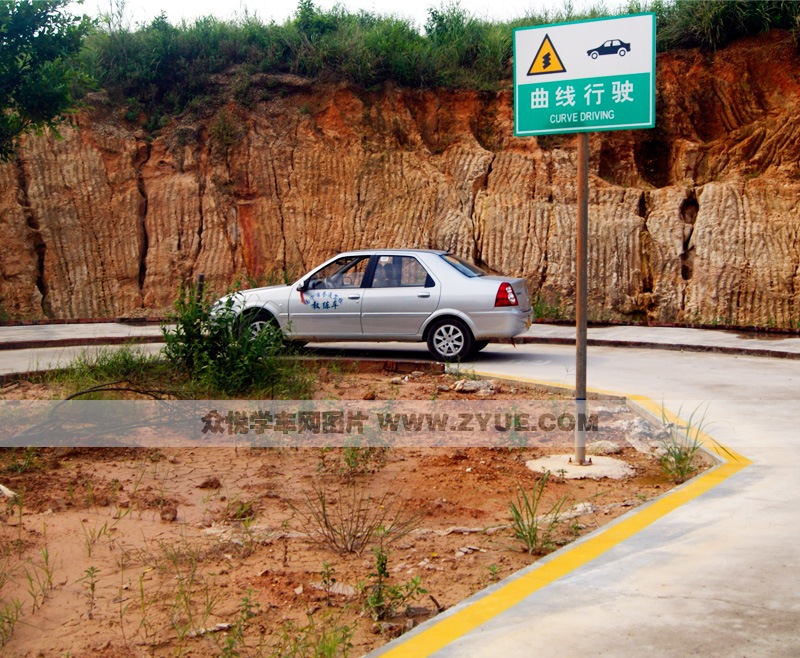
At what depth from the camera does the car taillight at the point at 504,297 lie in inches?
516

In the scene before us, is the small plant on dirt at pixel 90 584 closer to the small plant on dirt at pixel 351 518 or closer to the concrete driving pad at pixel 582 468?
the small plant on dirt at pixel 351 518

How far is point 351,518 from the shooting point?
18.8ft

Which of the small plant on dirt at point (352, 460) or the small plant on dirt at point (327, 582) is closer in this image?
the small plant on dirt at point (327, 582)

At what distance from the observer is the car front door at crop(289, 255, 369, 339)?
45.0 ft

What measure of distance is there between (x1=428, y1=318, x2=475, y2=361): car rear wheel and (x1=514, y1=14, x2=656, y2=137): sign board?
624 centimetres

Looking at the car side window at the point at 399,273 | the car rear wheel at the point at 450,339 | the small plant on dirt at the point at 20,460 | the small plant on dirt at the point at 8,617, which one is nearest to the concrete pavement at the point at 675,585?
the small plant on dirt at the point at 8,617

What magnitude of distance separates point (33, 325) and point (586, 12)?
16007 mm

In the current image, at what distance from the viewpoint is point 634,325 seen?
731 inches

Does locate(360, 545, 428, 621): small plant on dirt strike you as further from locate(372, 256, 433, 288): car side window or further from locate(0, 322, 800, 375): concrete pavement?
locate(0, 322, 800, 375): concrete pavement

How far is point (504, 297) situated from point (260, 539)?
26.6 ft

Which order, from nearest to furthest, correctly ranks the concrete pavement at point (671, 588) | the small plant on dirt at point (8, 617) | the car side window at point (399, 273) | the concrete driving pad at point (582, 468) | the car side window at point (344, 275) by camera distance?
the concrete pavement at point (671, 588)
the small plant on dirt at point (8, 617)
the concrete driving pad at point (582, 468)
the car side window at point (399, 273)
the car side window at point (344, 275)

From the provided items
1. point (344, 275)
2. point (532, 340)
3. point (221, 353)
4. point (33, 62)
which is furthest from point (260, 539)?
point (532, 340)

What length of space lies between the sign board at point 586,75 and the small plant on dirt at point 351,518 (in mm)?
3110

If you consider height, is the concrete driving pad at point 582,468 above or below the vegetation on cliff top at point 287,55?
below
